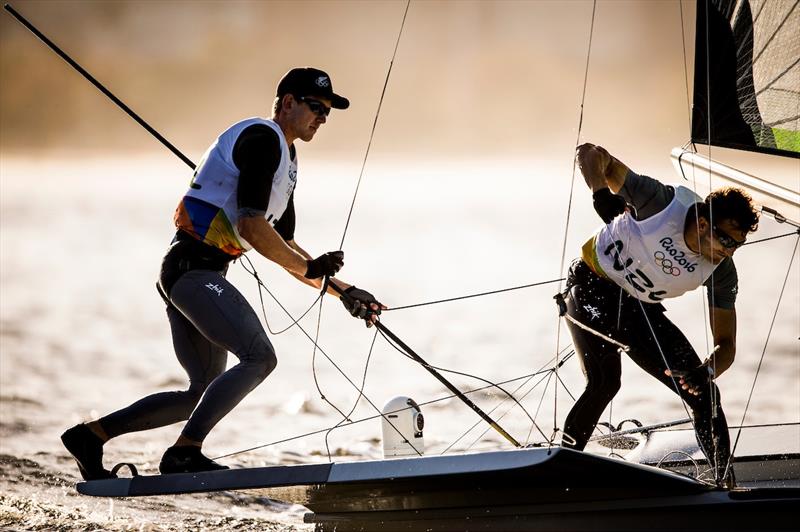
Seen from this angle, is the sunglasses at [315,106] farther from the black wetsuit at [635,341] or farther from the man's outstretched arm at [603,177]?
the black wetsuit at [635,341]

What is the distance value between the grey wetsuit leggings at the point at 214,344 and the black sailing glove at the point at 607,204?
3.43ft

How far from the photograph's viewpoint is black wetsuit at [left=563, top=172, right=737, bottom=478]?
3.46 metres

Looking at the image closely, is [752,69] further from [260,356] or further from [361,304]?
[260,356]

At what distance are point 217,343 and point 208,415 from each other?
0.67 feet

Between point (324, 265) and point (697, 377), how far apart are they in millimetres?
1139

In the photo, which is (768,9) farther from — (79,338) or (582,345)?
(79,338)

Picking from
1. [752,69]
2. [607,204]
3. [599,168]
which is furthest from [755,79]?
[607,204]

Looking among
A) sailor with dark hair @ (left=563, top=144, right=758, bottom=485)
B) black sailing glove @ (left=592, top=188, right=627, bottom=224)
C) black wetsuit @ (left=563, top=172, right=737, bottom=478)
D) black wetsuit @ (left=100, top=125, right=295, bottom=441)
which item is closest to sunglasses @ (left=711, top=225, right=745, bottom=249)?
sailor with dark hair @ (left=563, top=144, right=758, bottom=485)

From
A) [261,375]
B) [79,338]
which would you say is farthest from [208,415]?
[79,338]

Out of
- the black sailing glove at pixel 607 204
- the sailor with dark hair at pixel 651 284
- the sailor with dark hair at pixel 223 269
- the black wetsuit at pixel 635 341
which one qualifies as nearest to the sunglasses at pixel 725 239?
the sailor with dark hair at pixel 651 284

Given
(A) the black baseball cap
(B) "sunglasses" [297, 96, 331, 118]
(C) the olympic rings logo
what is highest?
(A) the black baseball cap

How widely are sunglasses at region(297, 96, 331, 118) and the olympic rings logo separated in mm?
1066

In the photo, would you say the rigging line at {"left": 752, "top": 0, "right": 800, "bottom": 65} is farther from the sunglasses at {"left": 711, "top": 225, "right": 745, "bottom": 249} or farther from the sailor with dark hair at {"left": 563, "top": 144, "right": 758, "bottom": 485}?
the sunglasses at {"left": 711, "top": 225, "right": 745, "bottom": 249}

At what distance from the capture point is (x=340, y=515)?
3.61 meters
